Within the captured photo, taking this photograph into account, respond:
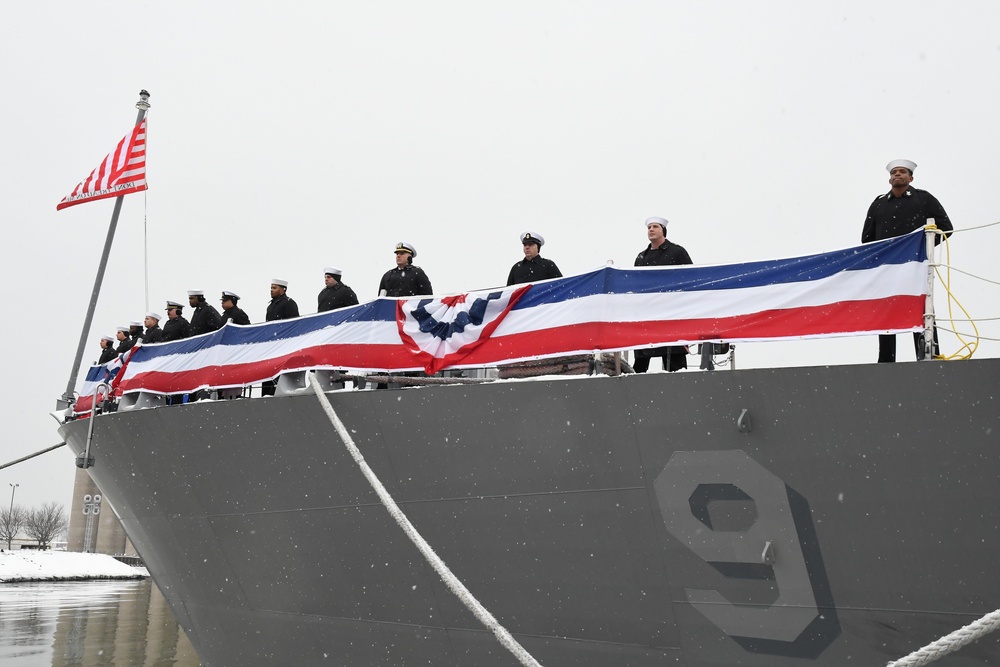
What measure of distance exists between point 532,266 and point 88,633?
11.2 m

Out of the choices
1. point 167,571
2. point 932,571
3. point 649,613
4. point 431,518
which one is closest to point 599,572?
point 649,613

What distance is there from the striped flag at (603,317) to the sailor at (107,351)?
129 inches

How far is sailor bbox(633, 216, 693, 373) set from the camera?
17.3ft

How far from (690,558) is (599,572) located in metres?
0.59

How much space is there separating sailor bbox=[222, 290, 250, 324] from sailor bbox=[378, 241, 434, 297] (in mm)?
1729

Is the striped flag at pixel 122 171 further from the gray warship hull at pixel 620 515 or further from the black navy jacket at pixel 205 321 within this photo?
the gray warship hull at pixel 620 515

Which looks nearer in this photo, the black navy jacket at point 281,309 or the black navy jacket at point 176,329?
the black navy jacket at point 281,309

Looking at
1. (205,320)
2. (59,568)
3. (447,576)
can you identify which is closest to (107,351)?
(205,320)

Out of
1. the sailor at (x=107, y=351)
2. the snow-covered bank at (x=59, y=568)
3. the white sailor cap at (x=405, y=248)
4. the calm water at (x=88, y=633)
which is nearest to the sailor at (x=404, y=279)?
the white sailor cap at (x=405, y=248)

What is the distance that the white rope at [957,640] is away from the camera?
3213 millimetres

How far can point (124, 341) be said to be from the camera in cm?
948

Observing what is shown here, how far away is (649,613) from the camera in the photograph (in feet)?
15.8

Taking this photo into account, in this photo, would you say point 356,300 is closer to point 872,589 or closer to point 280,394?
point 280,394

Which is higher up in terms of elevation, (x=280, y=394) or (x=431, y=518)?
(x=280, y=394)
